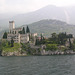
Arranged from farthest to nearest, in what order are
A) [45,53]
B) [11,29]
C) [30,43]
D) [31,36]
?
[11,29] → [31,36] → [30,43] → [45,53]

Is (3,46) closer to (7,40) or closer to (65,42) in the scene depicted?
(7,40)

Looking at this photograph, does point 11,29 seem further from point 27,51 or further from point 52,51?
point 52,51

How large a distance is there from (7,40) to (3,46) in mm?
7595

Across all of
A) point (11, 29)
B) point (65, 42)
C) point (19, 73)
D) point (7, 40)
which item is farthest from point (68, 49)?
point (19, 73)

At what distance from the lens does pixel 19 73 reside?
A: 40062 millimetres

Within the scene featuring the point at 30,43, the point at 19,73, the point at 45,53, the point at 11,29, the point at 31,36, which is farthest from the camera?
the point at 11,29

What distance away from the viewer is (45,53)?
343 feet

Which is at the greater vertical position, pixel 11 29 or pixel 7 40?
pixel 11 29

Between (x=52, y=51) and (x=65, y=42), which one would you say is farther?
(x=65, y=42)

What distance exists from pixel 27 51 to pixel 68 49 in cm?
2999

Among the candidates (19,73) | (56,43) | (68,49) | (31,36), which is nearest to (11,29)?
(31,36)

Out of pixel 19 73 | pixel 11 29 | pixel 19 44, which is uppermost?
pixel 11 29

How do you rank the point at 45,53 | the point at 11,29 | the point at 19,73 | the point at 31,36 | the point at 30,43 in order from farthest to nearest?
the point at 11,29
the point at 31,36
the point at 30,43
the point at 45,53
the point at 19,73

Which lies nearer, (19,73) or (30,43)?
(19,73)
